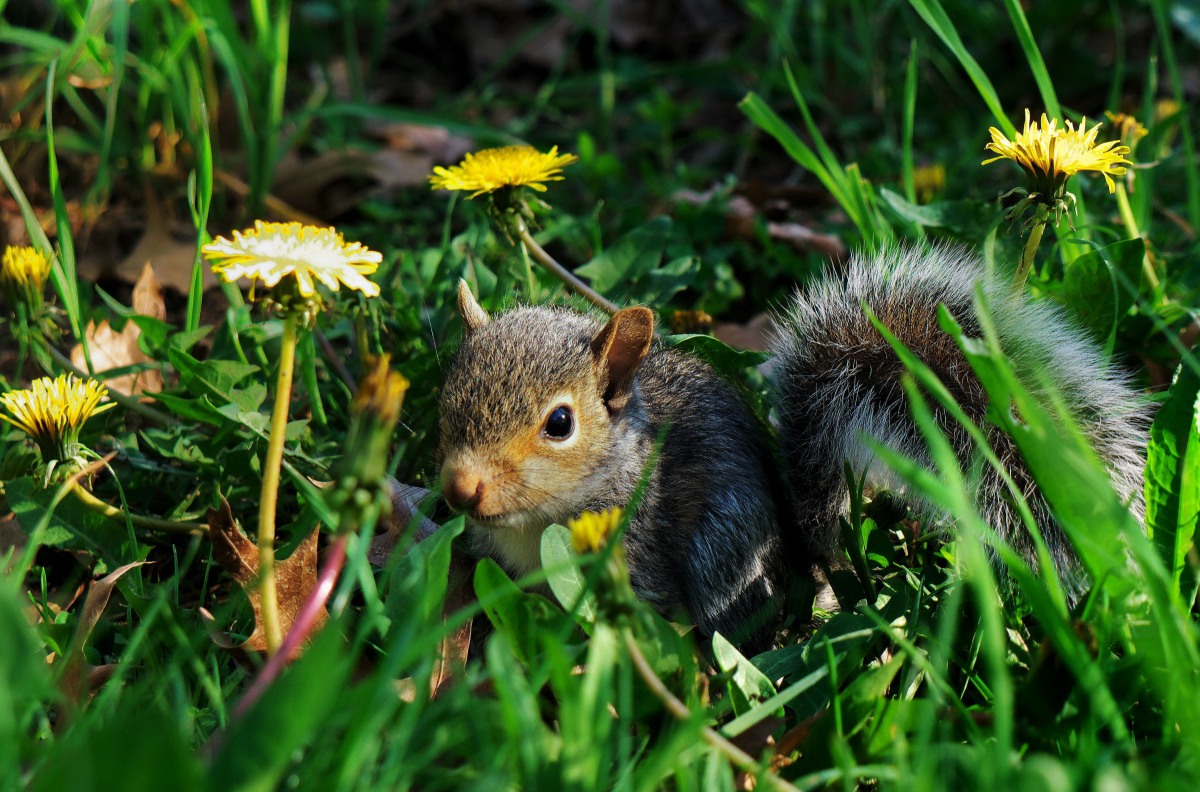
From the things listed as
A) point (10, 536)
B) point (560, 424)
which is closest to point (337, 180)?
point (10, 536)

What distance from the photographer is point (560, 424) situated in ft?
6.82

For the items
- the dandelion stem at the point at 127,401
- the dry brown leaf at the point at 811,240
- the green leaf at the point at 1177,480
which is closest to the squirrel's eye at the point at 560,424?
the dandelion stem at the point at 127,401

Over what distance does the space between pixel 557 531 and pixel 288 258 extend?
2.03 ft

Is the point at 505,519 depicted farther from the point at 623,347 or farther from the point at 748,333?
the point at 748,333

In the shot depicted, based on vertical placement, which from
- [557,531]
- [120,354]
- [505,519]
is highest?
[557,531]

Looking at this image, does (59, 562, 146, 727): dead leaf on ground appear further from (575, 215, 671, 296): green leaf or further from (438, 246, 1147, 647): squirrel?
(575, 215, 671, 296): green leaf

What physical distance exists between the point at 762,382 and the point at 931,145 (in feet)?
5.83

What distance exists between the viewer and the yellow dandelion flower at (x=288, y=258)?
5.09 feet

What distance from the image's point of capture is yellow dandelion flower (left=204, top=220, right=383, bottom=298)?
1553mm

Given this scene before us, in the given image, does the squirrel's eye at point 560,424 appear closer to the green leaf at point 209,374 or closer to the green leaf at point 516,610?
the green leaf at point 516,610

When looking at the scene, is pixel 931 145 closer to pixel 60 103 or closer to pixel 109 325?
pixel 109 325

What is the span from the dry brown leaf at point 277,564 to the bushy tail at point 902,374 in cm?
98

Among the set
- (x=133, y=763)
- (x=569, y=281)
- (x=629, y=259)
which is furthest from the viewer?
(x=629, y=259)

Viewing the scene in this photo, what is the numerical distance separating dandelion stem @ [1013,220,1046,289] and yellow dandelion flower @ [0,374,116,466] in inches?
68.7
